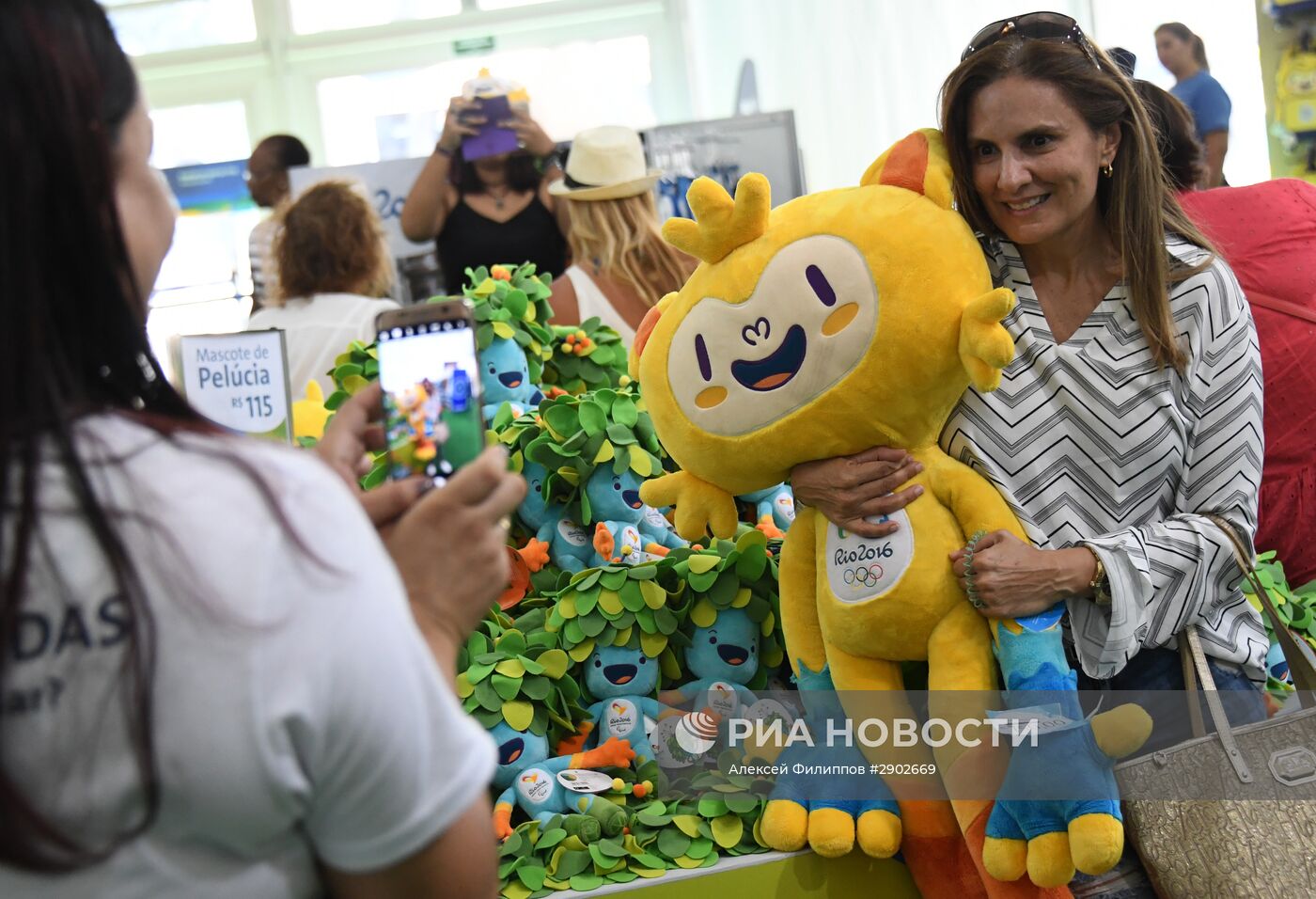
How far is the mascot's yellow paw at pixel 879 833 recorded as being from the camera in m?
1.66

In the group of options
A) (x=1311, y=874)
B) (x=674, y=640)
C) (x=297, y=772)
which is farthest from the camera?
(x=674, y=640)

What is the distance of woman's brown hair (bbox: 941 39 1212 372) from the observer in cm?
161

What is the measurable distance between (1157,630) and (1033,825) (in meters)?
0.28

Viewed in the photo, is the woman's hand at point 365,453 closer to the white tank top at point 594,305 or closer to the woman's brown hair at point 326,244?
the white tank top at point 594,305

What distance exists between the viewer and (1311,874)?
4.70 feet

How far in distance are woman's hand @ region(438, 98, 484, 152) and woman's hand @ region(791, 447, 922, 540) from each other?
7.15 feet

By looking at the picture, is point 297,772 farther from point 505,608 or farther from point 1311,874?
point 505,608

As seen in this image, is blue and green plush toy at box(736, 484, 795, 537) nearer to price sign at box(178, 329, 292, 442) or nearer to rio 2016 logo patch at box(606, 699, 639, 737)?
rio 2016 logo patch at box(606, 699, 639, 737)

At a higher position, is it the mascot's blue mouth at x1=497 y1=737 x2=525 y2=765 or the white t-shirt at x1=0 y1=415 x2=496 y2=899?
the white t-shirt at x1=0 y1=415 x2=496 y2=899

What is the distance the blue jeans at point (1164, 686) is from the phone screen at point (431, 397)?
991 millimetres

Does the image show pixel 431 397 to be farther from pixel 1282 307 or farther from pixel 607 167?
pixel 607 167

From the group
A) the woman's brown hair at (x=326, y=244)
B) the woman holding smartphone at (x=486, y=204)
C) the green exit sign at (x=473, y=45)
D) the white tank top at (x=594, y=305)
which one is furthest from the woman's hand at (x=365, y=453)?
the green exit sign at (x=473, y=45)

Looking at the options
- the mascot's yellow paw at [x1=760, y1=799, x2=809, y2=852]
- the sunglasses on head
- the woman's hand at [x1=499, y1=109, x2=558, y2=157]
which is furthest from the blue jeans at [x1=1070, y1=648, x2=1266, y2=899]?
the woman's hand at [x1=499, y1=109, x2=558, y2=157]

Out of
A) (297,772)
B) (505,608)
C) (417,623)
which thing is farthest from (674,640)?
(297,772)
